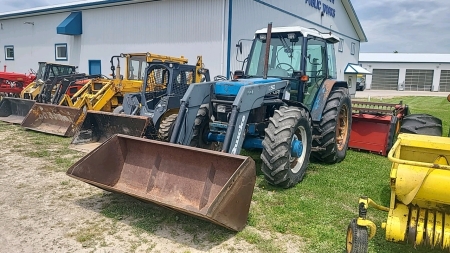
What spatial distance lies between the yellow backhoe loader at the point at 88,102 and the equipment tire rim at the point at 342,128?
4.98m

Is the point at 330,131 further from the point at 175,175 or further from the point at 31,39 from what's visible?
the point at 31,39

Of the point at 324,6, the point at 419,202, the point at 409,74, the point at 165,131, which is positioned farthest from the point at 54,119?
the point at 409,74

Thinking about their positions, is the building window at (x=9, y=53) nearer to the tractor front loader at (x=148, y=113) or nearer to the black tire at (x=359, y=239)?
the tractor front loader at (x=148, y=113)

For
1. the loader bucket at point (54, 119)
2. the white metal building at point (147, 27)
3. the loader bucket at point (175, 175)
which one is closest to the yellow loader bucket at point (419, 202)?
the loader bucket at point (175, 175)

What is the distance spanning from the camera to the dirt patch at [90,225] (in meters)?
3.43

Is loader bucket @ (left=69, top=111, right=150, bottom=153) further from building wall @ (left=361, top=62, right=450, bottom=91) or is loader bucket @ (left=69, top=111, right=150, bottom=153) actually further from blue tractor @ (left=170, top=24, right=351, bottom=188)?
building wall @ (left=361, top=62, right=450, bottom=91)

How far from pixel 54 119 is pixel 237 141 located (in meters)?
6.04

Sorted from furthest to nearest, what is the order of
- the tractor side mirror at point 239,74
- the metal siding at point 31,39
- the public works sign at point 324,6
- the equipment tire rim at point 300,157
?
the metal siding at point 31,39, the public works sign at point 324,6, the tractor side mirror at point 239,74, the equipment tire rim at point 300,157

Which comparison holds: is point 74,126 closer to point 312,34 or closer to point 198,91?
point 198,91

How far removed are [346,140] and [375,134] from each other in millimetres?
794

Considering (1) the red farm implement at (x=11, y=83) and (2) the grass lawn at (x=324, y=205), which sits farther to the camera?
(1) the red farm implement at (x=11, y=83)

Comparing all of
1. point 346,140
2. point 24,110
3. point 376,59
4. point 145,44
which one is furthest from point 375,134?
point 376,59

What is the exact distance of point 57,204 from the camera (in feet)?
14.4

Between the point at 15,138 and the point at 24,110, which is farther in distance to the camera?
the point at 24,110
